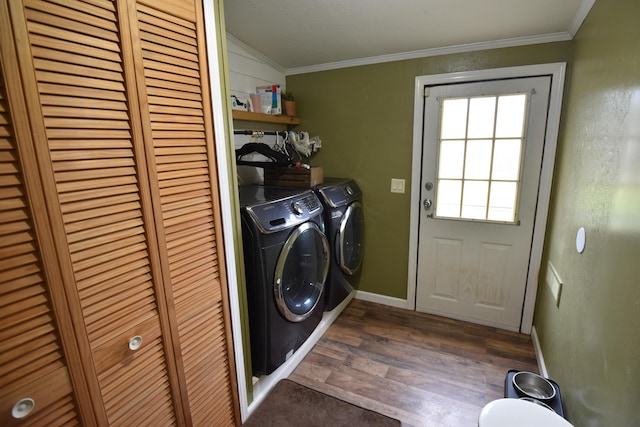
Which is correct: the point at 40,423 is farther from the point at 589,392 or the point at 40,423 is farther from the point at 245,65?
the point at 245,65

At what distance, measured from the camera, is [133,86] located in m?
0.91

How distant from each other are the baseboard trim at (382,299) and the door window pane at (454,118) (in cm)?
145

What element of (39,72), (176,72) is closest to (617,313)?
(176,72)

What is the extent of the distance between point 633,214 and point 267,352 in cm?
159

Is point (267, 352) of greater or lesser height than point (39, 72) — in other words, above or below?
below

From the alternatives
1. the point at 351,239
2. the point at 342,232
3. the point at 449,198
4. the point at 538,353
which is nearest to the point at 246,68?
the point at 342,232

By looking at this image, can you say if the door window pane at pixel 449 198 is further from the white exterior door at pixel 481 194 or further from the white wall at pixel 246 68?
the white wall at pixel 246 68

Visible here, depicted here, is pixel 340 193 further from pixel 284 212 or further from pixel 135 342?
pixel 135 342

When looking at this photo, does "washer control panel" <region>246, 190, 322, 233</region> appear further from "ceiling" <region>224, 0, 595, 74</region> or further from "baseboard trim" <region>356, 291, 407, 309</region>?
"baseboard trim" <region>356, 291, 407, 309</region>

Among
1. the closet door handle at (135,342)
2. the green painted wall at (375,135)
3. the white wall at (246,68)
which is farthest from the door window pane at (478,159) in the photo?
the closet door handle at (135,342)

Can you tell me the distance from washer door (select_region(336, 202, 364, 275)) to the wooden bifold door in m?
1.14

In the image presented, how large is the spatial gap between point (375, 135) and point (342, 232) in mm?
895

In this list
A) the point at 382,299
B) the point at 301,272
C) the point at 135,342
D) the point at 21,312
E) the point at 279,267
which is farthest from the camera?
the point at 382,299

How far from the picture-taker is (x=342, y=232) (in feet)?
7.28
